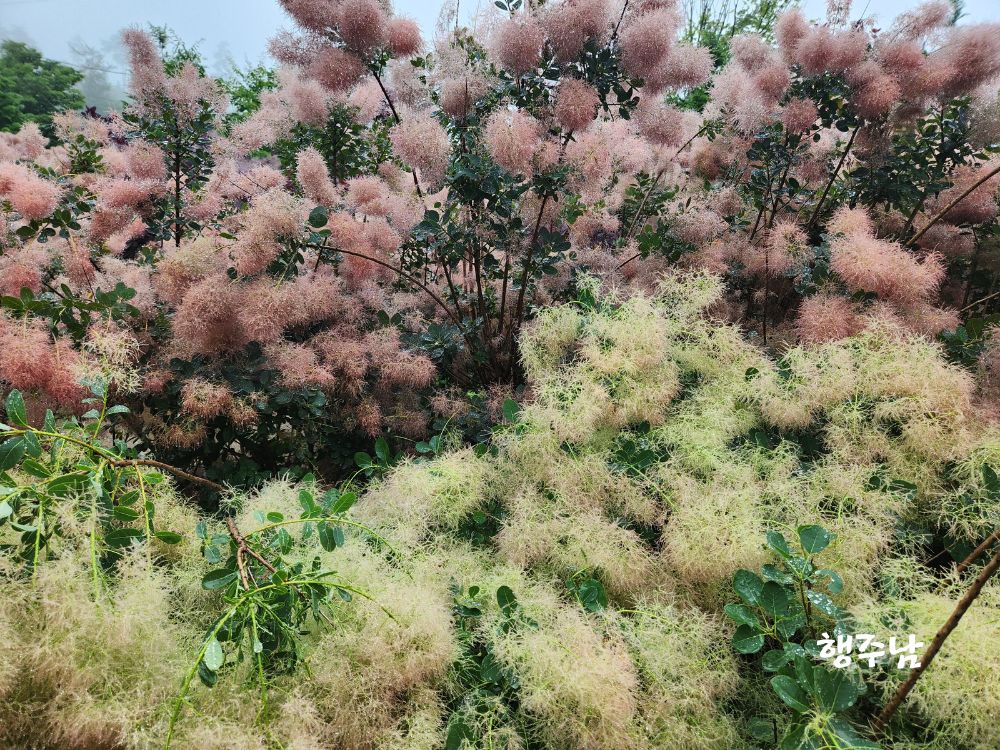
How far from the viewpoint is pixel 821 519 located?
1.00 metres

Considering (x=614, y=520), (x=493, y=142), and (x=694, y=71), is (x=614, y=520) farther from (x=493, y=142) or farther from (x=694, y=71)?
(x=694, y=71)

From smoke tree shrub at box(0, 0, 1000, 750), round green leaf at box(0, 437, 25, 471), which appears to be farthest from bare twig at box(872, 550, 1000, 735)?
round green leaf at box(0, 437, 25, 471)

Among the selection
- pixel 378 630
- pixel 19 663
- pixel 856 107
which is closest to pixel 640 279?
pixel 856 107

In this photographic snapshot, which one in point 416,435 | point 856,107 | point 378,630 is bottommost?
point 378,630

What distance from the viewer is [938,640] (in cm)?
67

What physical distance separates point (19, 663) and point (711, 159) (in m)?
2.27

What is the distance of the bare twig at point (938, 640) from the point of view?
63 cm

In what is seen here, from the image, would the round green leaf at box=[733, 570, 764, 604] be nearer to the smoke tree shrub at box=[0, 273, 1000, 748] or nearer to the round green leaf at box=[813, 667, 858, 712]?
the smoke tree shrub at box=[0, 273, 1000, 748]

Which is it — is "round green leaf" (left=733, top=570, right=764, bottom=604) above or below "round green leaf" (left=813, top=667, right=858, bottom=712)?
above

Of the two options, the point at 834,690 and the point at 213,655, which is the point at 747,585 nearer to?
the point at 834,690

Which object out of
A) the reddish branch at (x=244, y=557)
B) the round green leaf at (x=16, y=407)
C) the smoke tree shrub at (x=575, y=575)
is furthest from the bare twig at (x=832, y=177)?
the round green leaf at (x=16, y=407)

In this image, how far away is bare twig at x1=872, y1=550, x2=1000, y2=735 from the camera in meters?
0.63

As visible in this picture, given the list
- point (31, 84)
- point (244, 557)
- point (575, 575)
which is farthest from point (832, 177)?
point (31, 84)

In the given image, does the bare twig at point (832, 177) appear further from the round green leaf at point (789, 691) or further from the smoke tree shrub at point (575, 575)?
the round green leaf at point (789, 691)
